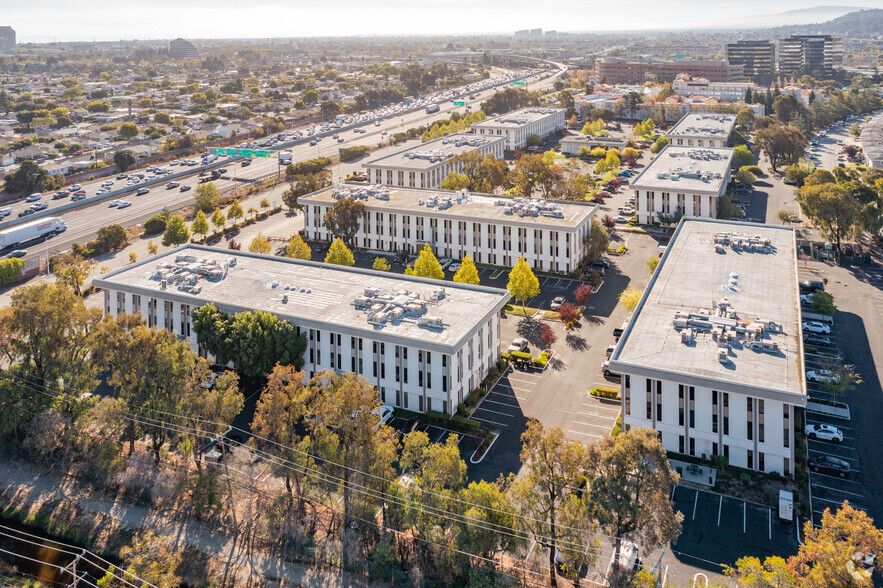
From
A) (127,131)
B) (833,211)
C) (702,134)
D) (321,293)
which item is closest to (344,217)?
(321,293)

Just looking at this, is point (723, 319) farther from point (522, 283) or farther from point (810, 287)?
point (810, 287)

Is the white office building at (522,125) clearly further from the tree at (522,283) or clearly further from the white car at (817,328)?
the white car at (817,328)

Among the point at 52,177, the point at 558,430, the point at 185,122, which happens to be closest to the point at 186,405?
the point at 558,430

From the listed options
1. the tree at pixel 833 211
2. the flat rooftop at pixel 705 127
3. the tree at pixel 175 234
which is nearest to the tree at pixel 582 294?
the tree at pixel 833 211

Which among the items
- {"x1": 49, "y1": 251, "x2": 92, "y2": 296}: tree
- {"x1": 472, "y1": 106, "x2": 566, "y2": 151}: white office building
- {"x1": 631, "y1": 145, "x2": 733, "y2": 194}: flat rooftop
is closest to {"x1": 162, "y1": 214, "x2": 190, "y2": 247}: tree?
{"x1": 49, "y1": 251, "x2": 92, "y2": 296}: tree

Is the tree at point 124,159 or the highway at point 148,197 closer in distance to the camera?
the highway at point 148,197

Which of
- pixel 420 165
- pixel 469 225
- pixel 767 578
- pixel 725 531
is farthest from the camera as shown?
pixel 420 165

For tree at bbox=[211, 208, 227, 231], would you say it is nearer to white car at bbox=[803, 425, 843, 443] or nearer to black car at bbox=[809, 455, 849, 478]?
white car at bbox=[803, 425, 843, 443]
